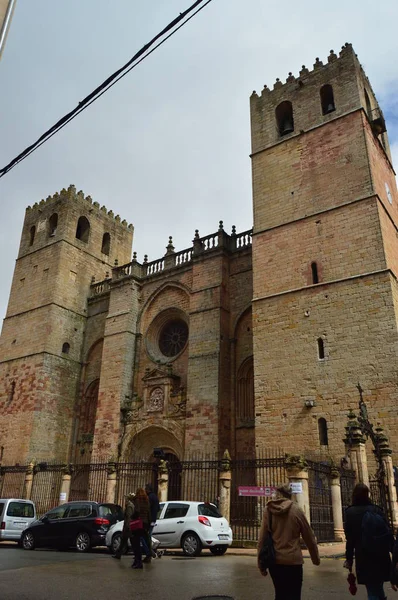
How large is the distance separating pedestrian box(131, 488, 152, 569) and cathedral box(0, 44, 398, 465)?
21.1 ft

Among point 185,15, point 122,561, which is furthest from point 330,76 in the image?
point 122,561

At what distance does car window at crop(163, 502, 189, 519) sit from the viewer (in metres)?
10.1

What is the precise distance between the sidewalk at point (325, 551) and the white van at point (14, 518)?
568 cm

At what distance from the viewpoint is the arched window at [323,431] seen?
13.2 metres

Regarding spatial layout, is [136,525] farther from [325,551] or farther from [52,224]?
[52,224]

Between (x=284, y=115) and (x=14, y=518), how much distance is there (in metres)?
16.7

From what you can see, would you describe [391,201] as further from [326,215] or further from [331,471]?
[331,471]

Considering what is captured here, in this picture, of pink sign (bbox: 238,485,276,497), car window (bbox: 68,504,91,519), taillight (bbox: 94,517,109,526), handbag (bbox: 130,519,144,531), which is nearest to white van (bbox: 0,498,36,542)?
car window (bbox: 68,504,91,519)

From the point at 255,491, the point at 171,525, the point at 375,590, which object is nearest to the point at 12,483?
the point at 171,525

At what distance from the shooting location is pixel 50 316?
22.3 metres

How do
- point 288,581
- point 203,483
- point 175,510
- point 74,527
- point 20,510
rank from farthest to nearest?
point 203,483 → point 20,510 → point 74,527 → point 175,510 → point 288,581

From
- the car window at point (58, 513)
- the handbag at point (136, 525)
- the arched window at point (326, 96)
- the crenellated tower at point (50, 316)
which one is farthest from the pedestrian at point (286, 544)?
the crenellated tower at point (50, 316)

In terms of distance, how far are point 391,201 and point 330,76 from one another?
5051 mm

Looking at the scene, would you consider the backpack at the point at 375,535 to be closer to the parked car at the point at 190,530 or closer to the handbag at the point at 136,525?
the handbag at the point at 136,525
